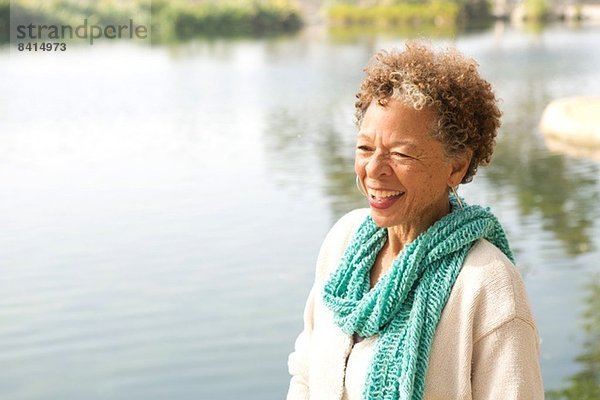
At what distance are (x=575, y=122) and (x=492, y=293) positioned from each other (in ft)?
37.3

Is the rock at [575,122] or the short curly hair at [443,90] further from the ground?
the short curly hair at [443,90]

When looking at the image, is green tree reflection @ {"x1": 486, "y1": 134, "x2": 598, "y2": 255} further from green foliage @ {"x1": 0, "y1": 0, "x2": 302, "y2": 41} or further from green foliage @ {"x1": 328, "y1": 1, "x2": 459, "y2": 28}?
green foliage @ {"x1": 328, "y1": 1, "x2": 459, "y2": 28}

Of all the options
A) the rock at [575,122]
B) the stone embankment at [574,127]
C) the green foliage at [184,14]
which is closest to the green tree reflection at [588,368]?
the stone embankment at [574,127]

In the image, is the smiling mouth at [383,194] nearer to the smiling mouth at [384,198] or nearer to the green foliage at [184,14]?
the smiling mouth at [384,198]

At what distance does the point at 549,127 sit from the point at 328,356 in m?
11.7

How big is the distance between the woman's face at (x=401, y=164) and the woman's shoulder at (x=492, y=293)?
16cm

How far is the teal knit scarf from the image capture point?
183cm

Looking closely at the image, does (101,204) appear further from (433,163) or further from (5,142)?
(433,163)

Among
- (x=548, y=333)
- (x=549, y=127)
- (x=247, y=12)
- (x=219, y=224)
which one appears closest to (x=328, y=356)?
(x=548, y=333)

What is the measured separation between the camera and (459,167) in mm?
1938

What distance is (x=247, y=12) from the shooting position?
44.6 m

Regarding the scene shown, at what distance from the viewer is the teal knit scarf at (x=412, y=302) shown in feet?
6.02

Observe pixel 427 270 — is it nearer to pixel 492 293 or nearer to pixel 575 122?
pixel 492 293

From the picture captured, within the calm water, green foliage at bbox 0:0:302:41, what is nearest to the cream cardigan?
the calm water
